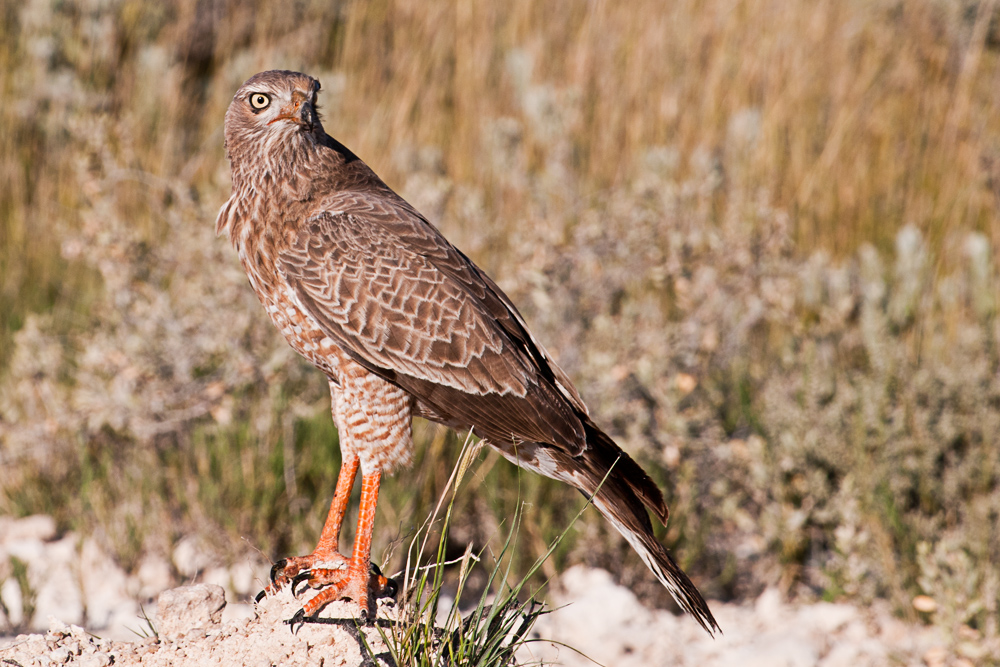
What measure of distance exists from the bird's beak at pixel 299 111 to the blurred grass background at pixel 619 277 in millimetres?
1678

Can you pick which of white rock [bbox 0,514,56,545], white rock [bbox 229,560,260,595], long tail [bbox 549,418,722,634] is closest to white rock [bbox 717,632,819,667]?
long tail [bbox 549,418,722,634]

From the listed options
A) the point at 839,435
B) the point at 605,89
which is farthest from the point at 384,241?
the point at 605,89

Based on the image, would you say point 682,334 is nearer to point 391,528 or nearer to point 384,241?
point 391,528

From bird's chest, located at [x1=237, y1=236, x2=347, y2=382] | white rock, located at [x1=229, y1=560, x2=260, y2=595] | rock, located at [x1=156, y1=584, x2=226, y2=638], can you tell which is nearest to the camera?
rock, located at [x1=156, y1=584, x2=226, y2=638]

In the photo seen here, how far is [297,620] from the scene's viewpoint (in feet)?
8.74

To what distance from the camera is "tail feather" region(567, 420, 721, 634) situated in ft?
10.0

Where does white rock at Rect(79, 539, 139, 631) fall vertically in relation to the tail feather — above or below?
below

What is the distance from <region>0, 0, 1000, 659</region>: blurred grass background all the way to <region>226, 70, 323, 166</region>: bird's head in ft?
4.80

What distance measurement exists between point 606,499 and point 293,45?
592cm

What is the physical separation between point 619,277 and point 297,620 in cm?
288

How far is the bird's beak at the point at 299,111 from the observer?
305 centimetres

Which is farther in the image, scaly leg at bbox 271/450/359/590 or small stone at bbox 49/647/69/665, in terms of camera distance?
scaly leg at bbox 271/450/359/590

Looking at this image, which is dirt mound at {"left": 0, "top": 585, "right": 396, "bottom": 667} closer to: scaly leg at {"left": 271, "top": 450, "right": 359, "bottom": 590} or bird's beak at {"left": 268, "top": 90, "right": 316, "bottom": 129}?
scaly leg at {"left": 271, "top": 450, "right": 359, "bottom": 590}

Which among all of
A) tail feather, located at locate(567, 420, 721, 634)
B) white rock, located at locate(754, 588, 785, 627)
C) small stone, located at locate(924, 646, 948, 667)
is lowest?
white rock, located at locate(754, 588, 785, 627)
